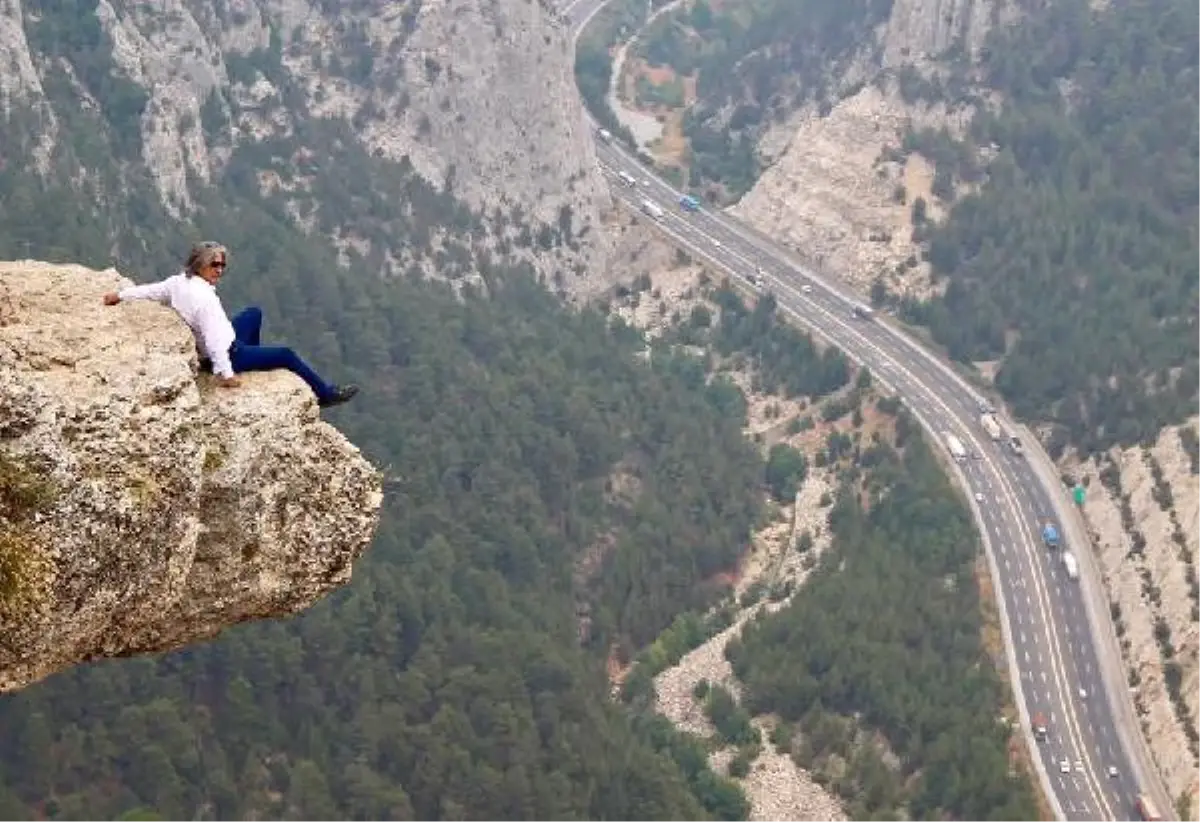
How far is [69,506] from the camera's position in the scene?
73.3 feet

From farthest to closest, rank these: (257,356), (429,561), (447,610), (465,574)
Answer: (465,574) → (429,561) → (447,610) → (257,356)

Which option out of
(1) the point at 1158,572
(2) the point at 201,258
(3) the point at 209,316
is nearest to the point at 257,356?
(3) the point at 209,316

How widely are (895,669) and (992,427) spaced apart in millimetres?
42723

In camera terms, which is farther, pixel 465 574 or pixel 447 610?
pixel 465 574

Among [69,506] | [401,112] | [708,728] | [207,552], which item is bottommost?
[708,728]

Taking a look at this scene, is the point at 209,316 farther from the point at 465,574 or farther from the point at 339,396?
the point at 465,574

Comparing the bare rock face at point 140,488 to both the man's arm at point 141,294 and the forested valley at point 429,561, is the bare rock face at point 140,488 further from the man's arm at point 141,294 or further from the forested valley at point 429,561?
the forested valley at point 429,561

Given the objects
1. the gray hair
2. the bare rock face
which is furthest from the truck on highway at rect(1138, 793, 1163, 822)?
the gray hair

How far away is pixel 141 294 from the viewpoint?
2656 cm

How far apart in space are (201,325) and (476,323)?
14503cm

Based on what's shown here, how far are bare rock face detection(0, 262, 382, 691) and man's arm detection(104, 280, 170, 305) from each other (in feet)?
0.66

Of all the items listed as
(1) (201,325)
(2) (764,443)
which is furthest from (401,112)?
(1) (201,325)

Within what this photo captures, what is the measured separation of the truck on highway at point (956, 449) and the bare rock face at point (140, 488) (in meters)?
145

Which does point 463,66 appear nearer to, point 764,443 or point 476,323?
point 476,323
